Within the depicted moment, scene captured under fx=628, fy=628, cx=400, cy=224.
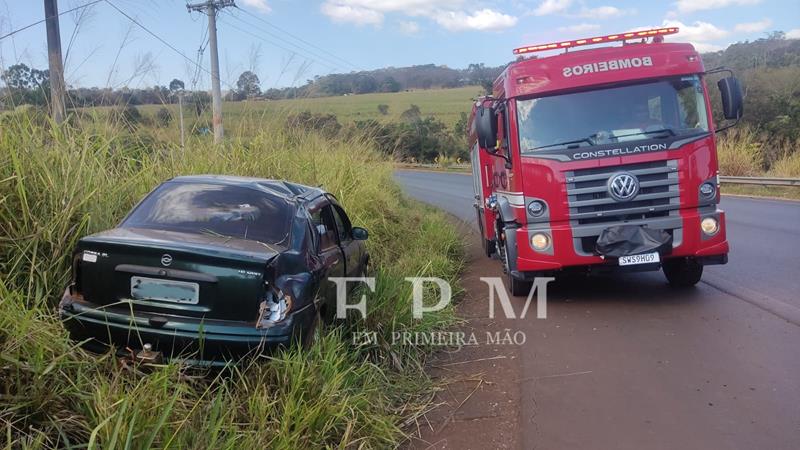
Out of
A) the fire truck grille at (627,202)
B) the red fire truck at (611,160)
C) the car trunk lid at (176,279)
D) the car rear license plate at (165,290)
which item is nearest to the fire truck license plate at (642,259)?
the red fire truck at (611,160)

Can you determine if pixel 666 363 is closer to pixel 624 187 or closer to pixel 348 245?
pixel 624 187

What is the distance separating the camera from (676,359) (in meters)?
5.21

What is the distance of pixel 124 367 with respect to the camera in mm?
3703

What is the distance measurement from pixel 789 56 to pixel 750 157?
75.8 feet

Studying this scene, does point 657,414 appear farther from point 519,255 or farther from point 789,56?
point 789,56

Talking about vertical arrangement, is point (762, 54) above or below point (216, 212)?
above

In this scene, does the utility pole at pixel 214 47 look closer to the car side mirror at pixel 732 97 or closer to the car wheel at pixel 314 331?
the car wheel at pixel 314 331

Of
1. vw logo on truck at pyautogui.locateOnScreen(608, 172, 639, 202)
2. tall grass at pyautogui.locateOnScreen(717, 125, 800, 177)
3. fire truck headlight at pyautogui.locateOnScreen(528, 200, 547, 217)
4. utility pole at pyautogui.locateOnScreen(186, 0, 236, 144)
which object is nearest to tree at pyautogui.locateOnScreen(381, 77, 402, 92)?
utility pole at pyautogui.locateOnScreen(186, 0, 236, 144)

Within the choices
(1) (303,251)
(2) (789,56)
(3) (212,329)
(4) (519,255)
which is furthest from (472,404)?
(2) (789,56)

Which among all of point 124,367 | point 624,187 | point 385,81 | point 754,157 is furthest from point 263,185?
point 754,157

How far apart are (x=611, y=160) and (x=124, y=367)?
5.23m

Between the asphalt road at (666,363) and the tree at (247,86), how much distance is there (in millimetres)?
5330

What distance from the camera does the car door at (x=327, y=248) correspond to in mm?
4918

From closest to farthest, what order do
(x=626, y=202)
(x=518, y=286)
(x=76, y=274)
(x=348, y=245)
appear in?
(x=76, y=274) → (x=348, y=245) → (x=626, y=202) → (x=518, y=286)
